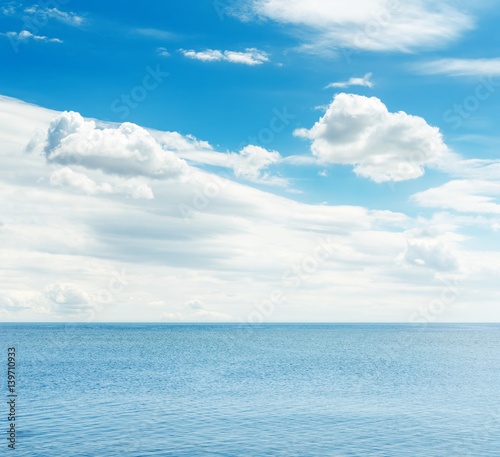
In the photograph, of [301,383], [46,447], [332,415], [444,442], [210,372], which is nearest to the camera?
[46,447]

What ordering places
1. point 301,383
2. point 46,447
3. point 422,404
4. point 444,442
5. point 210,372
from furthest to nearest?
point 210,372 < point 301,383 < point 422,404 < point 444,442 < point 46,447

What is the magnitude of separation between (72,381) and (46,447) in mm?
37492

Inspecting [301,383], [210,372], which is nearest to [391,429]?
[301,383]

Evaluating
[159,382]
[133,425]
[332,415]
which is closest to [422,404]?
[332,415]

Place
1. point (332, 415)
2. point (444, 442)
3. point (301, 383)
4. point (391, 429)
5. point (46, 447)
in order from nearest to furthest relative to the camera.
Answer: point (46, 447), point (444, 442), point (391, 429), point (332, 415), point (301, 383)

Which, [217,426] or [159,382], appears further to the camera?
[159,382]

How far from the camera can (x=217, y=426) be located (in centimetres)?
4600

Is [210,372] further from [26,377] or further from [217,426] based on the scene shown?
[217,426]

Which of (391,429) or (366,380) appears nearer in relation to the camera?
(391,429)

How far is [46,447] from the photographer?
3831cm

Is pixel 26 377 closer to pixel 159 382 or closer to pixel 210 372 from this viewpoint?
pixel 159 382

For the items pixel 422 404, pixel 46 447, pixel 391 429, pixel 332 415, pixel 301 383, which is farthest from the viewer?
pixel 301 383

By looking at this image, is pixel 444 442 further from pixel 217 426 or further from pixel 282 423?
pixel 217 426

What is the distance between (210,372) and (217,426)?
42288 mm
